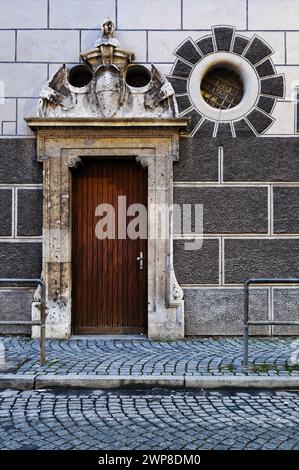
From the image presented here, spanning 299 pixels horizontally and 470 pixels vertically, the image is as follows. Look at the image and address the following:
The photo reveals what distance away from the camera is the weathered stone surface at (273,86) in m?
7.51

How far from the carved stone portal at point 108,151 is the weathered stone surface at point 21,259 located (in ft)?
0.63

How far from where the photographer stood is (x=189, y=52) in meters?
7.48

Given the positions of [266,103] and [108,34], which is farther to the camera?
[266,103]

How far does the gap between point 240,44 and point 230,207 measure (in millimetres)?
2515

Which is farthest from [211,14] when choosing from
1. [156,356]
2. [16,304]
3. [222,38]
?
[16,304]

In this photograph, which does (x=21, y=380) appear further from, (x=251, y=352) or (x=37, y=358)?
(x=251, y=352)

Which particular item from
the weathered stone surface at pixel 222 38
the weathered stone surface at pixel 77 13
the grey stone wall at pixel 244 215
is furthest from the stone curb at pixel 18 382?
the weathered stone surface at pixel 222 38

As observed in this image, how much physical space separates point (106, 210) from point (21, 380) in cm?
312

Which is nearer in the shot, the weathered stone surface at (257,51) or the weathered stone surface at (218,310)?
the weathered stone surface at (218,310)

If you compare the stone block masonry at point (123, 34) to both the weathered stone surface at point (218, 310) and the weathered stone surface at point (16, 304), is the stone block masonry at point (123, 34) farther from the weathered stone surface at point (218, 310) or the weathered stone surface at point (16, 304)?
the weathered stone surface at point (218, 310)

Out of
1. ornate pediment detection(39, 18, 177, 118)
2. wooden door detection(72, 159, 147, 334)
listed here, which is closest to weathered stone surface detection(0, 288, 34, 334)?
wooden door detection(72, 159, 147, 334)

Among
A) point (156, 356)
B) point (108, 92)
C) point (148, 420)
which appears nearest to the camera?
point (148, 420)

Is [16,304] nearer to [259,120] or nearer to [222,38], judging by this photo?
[259,120]

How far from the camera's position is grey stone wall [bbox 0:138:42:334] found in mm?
7422
